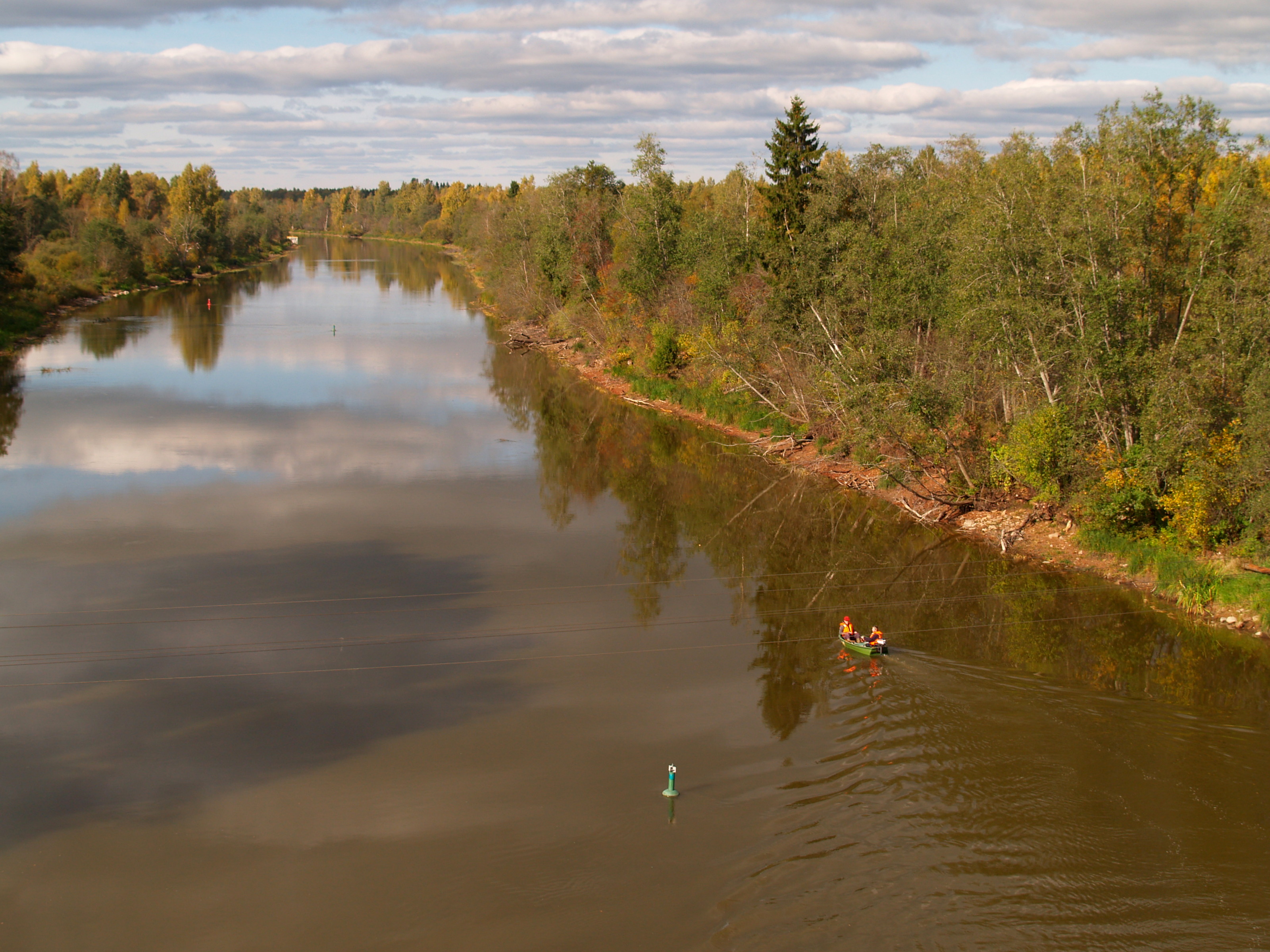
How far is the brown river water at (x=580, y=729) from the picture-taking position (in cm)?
1244

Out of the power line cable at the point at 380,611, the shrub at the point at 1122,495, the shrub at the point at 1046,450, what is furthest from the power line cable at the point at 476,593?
the shrub at the point at 1046,450

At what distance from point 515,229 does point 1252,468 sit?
5921 cm

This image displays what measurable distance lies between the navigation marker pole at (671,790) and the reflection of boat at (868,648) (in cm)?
599

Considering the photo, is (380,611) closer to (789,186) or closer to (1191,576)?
(1191,576)

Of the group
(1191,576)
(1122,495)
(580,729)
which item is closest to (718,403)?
(1122,495)

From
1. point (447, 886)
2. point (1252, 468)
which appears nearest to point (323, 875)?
point (447, 886)

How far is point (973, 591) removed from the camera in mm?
24062

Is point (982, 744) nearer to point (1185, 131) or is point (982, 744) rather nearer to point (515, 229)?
point (1185, 131)

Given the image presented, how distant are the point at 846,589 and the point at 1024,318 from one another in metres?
8.40

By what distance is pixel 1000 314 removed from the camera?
81.4 ft

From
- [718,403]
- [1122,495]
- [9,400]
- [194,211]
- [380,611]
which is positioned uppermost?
[194,211]

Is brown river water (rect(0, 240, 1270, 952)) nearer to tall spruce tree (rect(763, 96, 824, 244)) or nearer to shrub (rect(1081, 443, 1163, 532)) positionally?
shrub (rect(1081, 443, 1163, 532))

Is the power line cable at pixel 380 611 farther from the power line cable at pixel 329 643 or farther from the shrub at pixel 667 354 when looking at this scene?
the shrub at pixel 667 354

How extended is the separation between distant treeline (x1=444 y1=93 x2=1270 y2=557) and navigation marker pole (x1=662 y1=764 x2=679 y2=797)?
48.7 ft
